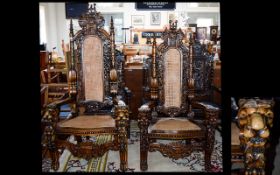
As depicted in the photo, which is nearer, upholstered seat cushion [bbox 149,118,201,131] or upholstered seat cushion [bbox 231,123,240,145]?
upholstered seat cushion [bbox 231,123,240,145]

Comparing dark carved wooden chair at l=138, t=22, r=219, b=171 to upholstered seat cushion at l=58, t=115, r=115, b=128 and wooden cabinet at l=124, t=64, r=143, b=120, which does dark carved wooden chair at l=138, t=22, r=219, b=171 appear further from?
wooden cabinet at l=124, t=64, r=143, b=120

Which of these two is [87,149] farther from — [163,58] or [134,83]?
[134,83]

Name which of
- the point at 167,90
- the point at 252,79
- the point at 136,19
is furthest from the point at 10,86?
the point at 136,19

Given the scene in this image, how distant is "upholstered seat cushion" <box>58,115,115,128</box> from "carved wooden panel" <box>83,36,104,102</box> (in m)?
0.23

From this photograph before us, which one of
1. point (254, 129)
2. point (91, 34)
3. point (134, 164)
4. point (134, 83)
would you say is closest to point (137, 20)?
point (134, 83)

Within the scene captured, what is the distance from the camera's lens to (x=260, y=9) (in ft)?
5.89

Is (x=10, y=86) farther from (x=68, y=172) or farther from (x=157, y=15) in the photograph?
(x=157, y=15)

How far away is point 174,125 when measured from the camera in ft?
9.62

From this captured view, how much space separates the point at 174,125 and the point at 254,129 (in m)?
0.96

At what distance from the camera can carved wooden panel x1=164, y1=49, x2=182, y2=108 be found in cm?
321

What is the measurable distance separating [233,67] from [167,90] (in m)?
1.40

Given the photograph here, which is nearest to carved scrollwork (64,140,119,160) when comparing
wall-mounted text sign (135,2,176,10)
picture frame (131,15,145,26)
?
wall-mounted text sign (135,2,176,10)

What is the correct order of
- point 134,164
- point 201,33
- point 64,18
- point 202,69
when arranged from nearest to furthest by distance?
point 134,164 < point 202,69 < point 201,33 < point 64,18

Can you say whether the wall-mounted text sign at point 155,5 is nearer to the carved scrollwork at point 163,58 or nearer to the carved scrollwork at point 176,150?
the carved scrollwork at point 163,58
